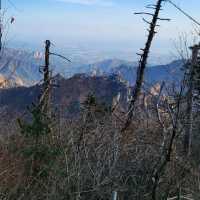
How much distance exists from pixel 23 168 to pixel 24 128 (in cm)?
112

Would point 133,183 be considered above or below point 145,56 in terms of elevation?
below

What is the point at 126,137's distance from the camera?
10148 mm

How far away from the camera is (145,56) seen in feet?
89.5

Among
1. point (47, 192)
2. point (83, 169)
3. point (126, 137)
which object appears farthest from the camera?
point (126, 137)

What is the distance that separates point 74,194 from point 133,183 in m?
1.13

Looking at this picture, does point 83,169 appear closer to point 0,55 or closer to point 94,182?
point 94,182

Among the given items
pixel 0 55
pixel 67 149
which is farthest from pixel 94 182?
pixel 0 55

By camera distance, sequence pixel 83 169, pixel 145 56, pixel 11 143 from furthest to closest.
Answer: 1. pixel 145 56
2. pixel 11 143
3. pixel 83 169

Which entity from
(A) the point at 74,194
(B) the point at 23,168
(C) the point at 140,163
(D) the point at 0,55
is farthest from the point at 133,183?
(D) the point at 0,55

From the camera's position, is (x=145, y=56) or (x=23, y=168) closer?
(x=23, y=168)

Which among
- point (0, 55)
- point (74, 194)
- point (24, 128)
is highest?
point (0, 55)

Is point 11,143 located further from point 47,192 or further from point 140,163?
point 140,163

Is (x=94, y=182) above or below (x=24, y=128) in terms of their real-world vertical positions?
below

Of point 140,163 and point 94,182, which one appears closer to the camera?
point 94,182
